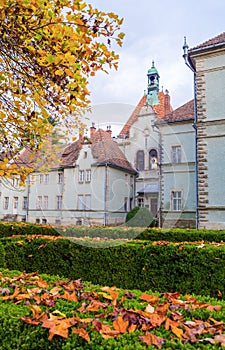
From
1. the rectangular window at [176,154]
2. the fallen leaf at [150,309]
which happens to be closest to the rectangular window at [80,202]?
the fallen leaf at [150,309]

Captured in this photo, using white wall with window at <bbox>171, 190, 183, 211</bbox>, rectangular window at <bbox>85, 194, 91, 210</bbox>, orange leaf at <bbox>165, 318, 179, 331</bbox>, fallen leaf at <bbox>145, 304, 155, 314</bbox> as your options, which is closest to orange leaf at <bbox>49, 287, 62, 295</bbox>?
fallen leaf at <bbox>145, 304, 155, 314</bbox>

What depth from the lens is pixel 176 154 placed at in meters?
21.0

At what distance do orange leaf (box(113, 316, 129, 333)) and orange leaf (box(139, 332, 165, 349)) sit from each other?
0.51 feet

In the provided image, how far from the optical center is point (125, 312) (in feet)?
6.59

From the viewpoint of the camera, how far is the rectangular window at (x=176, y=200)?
19777mm

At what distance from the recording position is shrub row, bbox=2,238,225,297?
4934 mm

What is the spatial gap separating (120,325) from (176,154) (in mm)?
19961

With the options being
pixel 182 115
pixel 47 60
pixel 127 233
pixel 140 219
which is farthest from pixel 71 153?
pixel 182 115

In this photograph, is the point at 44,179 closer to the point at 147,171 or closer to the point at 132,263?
the point at 132,263

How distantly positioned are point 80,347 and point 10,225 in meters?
10.4

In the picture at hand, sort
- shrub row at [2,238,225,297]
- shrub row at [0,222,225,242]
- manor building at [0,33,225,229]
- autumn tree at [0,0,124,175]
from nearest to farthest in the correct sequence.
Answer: autumn tree at [0,0,124,175]
shrub row at [2,238,225,297]
manor building at [0,33,225,229]
shrub row at [0,222,225,242]

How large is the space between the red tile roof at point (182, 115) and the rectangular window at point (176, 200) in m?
5.38

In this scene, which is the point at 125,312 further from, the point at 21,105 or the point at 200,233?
the point at 200,233

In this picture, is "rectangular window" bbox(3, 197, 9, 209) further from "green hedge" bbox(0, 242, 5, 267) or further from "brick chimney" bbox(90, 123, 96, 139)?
"brick chimney" bbox(90, 123, 96, 139)
